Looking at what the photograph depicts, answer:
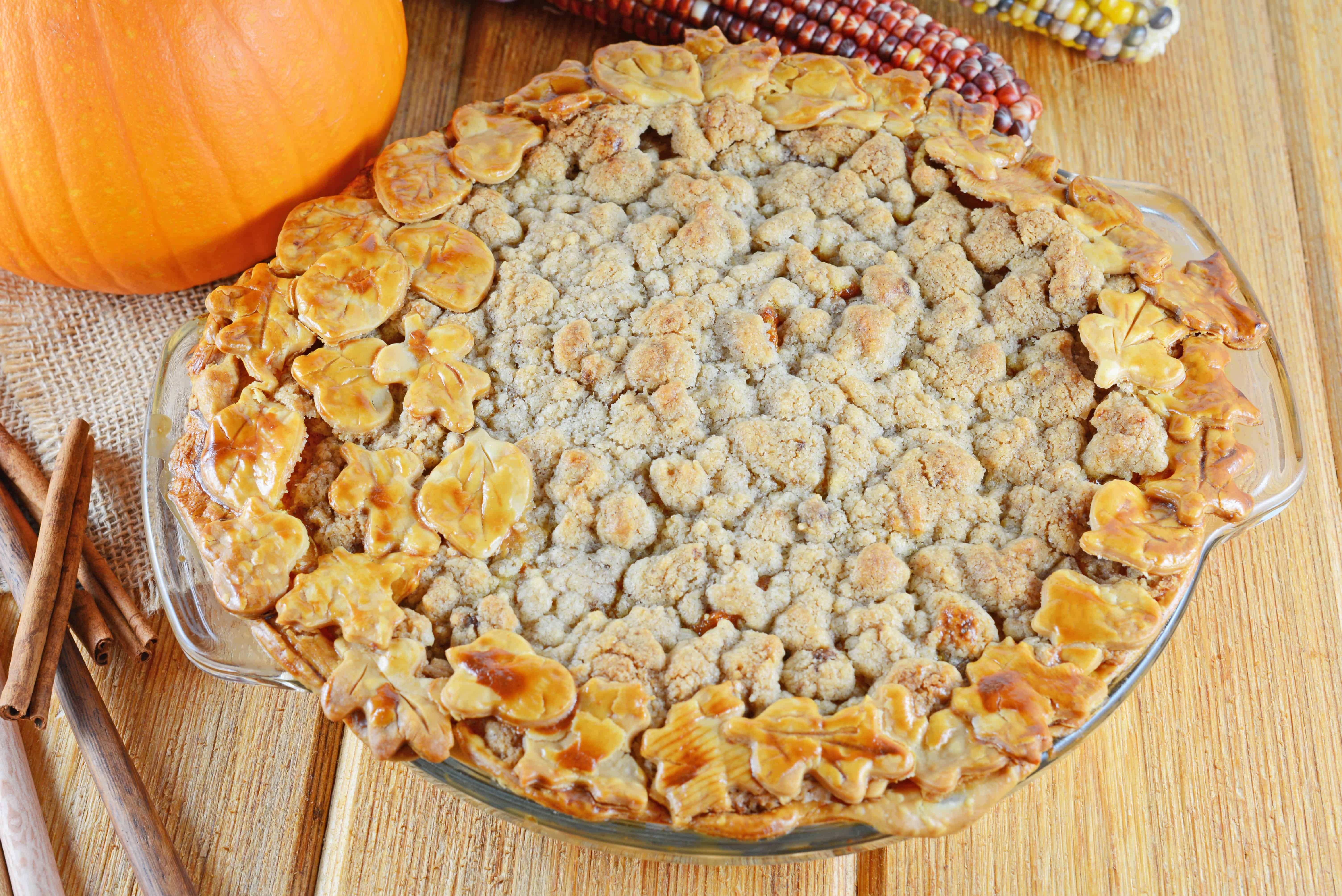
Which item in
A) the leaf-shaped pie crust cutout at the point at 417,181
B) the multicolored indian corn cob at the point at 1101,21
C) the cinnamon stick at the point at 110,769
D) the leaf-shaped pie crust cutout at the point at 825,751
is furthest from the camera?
the multicolored indian corn cob at the point at 1101,21

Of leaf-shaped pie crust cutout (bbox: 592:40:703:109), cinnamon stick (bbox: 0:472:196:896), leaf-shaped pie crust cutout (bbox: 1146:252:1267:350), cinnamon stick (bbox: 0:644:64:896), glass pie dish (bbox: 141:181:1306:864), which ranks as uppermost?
leaf-shaped pie crust cutout (bbox: 1146:252:1267:350)

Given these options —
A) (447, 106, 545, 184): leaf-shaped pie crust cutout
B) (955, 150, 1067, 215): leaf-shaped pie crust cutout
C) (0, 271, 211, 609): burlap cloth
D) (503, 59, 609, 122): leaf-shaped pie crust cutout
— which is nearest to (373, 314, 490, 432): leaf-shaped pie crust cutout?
(447, 106, 545, 184): leaf-shaped pie crust cutout

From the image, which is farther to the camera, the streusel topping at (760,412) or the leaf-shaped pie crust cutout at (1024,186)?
the leaf-shaped pie crust cutout at (1024,186)

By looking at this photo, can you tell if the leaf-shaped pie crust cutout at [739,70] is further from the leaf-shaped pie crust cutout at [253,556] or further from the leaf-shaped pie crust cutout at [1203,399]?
the leaf-shaped pie crust cutout at [253,556]

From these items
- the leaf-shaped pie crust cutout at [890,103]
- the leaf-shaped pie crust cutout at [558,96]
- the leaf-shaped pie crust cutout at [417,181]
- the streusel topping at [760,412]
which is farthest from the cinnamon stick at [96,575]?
the leaf-shaped pie crust cutout at [890,103]

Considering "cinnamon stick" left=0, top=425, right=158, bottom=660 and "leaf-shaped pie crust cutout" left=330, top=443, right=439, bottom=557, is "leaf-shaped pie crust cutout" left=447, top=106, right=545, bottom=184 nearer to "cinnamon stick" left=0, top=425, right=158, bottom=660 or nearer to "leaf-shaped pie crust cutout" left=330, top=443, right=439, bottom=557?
"leaf-shaped pie crust cutout" left=330, top=443, right=439, bottom=557

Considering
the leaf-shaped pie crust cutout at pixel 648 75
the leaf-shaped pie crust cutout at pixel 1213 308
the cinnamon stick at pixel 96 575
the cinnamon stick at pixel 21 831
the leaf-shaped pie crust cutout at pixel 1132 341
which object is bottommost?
the cinnamon stick at pixel 21 831
